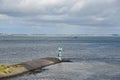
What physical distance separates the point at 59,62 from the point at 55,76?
22.4 meters

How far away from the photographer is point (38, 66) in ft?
204

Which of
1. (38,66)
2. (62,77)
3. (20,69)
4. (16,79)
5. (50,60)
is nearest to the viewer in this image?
(16,79)

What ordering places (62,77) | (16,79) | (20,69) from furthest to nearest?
1. (20,69)
2. (62,77)
3. (16,79)

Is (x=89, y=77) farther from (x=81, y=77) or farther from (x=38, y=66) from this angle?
(x=38, y=66)

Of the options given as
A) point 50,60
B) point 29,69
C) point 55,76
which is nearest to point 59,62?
point 50,60

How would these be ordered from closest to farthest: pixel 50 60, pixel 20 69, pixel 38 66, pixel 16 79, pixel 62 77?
pixel 16 79
pixel 62 77
pixel 20 69
pixel 38 66
pixel 50 60

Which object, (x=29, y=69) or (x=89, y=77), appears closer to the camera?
(x=89, y=77)

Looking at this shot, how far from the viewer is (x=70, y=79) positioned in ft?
159

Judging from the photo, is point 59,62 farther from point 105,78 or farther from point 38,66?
point 105,78

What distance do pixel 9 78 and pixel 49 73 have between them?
9.51m

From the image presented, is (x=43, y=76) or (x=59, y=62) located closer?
(x=43, y=76)

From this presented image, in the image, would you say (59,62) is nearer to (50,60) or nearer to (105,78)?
(50,60)

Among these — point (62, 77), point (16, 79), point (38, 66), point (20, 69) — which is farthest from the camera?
point (38, 66)

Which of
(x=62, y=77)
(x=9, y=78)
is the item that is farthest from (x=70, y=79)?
(x=9, y=78)
